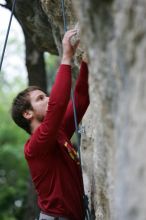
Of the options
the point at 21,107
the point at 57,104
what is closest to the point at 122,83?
the point at 57,104

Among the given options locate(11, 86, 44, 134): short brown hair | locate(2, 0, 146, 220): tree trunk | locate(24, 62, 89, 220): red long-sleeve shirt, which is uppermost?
locate(2, 0, 146, 220): tree trunk

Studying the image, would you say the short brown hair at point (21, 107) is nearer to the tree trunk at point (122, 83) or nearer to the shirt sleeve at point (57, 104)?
the shirt sleeve at point (57, 104)

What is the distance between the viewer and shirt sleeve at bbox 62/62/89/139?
15.9ft

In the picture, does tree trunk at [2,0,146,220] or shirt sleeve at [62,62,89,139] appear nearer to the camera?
tree trunk at [2,0,146,220]

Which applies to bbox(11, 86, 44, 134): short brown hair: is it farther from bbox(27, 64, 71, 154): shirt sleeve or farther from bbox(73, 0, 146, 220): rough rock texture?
bbox(73, 0, 146, 220): rough rock texture

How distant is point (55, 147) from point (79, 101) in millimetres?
530

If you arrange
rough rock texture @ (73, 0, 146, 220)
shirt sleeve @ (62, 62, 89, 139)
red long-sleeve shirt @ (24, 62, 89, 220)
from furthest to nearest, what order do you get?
shirt sleeve @ (62, 62, 89, 139) < red long-sleeve shirt @ (24, 62, 89, 220) < rough rock texture @ (73, 0, 146, 220)

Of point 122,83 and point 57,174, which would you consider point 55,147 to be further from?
point 122,83

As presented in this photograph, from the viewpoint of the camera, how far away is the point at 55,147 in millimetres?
4727

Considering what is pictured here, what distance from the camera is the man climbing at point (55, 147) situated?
14.3 feet

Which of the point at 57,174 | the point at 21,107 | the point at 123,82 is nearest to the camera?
the point at 123,82

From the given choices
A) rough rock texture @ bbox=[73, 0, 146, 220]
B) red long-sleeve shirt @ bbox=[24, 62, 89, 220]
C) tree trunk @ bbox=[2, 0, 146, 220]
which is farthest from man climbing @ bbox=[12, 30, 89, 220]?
Answer: rough rock texture @ bbox=[73, 0, 146, 220]

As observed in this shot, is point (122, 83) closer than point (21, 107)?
Yes

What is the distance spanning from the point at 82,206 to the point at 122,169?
7.15 ft
